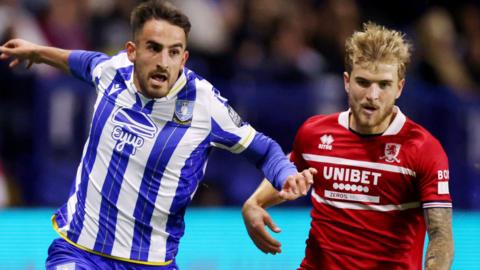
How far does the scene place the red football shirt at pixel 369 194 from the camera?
5926mm

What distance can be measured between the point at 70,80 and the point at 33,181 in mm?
1060

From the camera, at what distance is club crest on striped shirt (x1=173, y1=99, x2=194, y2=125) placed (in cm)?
606

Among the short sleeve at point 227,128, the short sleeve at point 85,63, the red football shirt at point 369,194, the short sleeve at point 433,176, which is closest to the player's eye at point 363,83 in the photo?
the red football shirt at point 369,194

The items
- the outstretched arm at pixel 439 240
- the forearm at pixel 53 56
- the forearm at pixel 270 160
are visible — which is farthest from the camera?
the forearm at pixel 53 56

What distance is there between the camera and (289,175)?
5660 millimetres

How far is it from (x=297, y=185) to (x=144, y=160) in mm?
953

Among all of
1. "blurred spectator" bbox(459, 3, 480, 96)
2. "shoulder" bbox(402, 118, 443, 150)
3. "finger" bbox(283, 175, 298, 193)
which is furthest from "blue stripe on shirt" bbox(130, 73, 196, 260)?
"blurred spectator" bbox(459, 3, 480, 96)

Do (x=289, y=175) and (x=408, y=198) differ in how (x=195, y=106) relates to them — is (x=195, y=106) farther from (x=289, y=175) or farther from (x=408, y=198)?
(x=408, y=198)

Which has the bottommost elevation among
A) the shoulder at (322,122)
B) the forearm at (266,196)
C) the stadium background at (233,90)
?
the forearm at (266,196)

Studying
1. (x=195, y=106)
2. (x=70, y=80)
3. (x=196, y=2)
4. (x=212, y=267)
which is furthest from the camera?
(x=196, y=2)

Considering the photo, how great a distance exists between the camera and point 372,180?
6.04 metres

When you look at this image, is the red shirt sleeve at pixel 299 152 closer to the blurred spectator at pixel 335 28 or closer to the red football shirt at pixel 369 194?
the red football shirt at pixel 369 194

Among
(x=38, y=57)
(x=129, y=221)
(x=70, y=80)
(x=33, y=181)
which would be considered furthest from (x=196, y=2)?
(x=129, y=221)

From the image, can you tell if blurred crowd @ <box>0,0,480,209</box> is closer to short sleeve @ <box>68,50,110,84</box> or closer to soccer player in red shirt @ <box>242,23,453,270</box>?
short sleeve @ <box>68,50,110,84</box>
